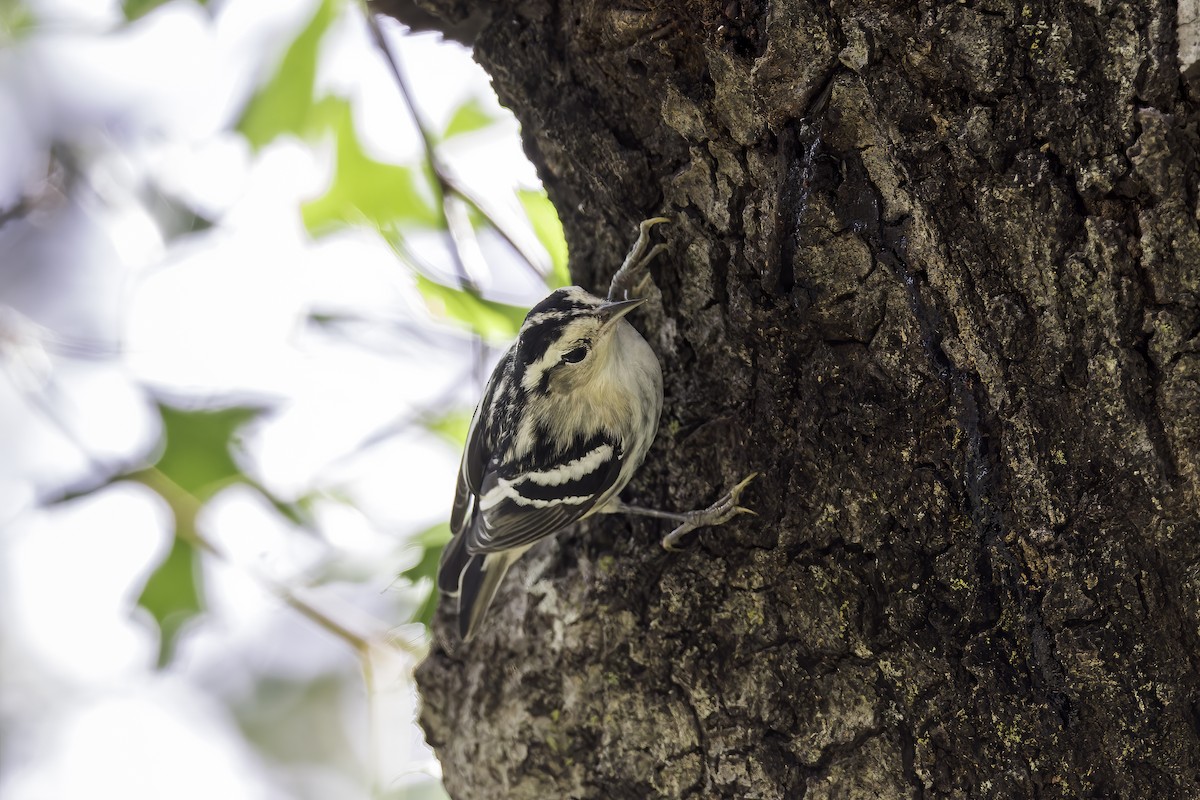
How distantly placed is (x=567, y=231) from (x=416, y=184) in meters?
0.71

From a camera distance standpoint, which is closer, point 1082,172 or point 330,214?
point 1082,172

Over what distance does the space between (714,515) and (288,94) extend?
1663 mm

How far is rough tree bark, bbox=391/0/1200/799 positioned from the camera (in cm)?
130

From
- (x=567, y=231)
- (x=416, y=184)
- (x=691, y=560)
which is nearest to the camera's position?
(x=691, y=560)

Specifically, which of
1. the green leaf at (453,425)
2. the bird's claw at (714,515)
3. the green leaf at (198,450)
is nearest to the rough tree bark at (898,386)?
the bird's claw at (714,515)

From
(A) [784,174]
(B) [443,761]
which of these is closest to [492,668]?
(B) [443,761]

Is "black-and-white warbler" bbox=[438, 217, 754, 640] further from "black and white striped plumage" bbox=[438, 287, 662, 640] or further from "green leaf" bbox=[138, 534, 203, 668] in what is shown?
"green leaf" bbox=[138, 534, 203, 668]

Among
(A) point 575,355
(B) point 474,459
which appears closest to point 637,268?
(A) point 575,355

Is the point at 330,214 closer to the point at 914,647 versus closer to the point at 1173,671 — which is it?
the point at 914,647

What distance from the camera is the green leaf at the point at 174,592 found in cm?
276

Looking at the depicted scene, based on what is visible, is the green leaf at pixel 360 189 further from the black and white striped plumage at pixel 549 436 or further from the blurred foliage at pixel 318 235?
the black and white striped plumage at pixel 549 436

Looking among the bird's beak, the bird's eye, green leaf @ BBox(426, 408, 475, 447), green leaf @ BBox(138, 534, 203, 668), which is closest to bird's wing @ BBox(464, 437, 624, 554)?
the bird's eye

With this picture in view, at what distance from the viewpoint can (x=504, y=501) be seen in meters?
2.36

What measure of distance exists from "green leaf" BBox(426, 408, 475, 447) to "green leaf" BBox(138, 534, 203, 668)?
85cm
